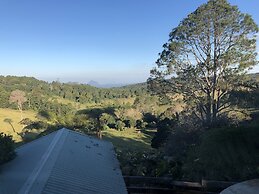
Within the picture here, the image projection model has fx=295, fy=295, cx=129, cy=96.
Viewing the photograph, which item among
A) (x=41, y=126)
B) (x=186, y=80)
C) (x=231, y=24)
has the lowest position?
(x=41, y=126)

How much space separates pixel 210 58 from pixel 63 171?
47.6 feet

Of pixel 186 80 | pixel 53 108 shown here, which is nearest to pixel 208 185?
pixel 186 80

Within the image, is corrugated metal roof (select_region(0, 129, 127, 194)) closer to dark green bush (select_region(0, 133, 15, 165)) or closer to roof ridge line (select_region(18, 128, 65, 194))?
roof ridge line (select_region(18, 128, 65, 194))

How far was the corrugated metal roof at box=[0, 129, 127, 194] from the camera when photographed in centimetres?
827

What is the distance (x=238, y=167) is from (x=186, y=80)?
10.3m

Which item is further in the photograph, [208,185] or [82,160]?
[82,160]

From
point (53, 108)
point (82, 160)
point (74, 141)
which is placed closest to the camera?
point (82, 160)

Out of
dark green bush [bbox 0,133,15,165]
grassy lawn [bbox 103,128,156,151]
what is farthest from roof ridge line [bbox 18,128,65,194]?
grassy lawn [bbox 103,128,156,151]

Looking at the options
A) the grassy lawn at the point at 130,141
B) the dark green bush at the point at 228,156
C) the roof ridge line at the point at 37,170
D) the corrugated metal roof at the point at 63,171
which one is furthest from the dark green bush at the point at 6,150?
the grassy lawn at the point at 130,141

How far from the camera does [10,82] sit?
112062mm

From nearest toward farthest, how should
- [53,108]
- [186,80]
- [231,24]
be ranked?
1. [231,24]
2. [186,80]
3. [53,108]

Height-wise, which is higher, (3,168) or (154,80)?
(154,80)

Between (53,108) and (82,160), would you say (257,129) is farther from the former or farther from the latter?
(53,108)

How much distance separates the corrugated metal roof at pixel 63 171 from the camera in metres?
8.27
